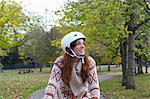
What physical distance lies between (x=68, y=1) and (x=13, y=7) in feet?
11.7

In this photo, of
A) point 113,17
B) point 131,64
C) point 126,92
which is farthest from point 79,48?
point 131,64

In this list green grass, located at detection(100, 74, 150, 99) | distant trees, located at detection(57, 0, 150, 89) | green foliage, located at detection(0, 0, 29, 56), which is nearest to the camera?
green grass, located at detection(100, 74, 150, 99)

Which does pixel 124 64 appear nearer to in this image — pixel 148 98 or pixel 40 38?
pixel 148 98

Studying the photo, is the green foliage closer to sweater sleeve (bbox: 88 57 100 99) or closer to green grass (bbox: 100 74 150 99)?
green grass (bbox: 100 74 150 99)

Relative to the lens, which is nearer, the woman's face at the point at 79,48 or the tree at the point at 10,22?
the woman's face at the point at 79,48

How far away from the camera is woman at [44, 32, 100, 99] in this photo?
153 inches

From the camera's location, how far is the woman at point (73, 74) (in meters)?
3.89

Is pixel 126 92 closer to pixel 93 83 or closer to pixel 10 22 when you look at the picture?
pixel 10 22

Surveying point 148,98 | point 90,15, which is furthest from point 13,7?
point 148,98

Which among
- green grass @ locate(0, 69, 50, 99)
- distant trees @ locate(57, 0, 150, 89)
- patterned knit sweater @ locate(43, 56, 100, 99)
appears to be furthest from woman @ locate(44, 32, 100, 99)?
distant trees @ locate(57, 0, 150, 89)

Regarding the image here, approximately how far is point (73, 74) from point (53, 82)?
0.25 meters

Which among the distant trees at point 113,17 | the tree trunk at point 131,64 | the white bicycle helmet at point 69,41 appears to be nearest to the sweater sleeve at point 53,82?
the white bicycle helmet at point 69,41

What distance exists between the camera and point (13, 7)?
21.3 m

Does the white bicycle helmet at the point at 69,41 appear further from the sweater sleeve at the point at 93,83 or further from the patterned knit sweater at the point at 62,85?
the sweater sleeve at the point at 93,83
